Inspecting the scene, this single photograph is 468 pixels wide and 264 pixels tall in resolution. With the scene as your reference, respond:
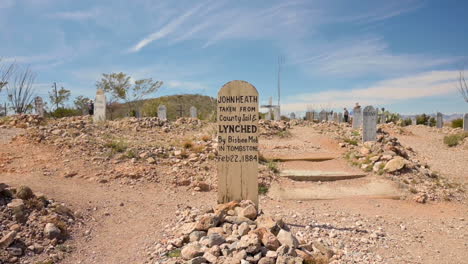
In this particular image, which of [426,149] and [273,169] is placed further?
[426,149]

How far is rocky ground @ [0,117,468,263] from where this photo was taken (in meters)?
3.74

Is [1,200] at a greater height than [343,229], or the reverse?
[1,200]

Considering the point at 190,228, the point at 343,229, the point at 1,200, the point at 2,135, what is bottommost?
the point at 343,229

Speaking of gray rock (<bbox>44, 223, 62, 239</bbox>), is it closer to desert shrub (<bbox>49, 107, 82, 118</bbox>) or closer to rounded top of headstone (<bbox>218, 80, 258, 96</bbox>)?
rounded top of headstone (<bbox>218, 80, 258, 96</bbox>)

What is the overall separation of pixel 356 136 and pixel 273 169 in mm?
7162

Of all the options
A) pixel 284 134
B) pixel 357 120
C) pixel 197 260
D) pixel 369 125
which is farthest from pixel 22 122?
pixel 357 120

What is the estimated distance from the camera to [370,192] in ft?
22.9

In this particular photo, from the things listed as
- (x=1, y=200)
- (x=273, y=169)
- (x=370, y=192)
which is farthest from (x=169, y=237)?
(x=370, y=192)

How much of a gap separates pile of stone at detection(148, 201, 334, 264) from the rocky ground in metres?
0.01

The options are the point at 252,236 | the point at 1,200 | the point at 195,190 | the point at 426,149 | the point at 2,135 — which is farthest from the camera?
the point at 426,149

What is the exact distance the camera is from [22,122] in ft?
37.9

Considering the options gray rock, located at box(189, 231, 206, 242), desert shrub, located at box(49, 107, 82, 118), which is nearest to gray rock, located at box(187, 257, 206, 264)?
gray rock, located at box(189, 231, 206, 242)

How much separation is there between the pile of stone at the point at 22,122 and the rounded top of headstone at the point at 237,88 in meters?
9.44

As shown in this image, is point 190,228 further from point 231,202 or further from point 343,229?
point 343,229
